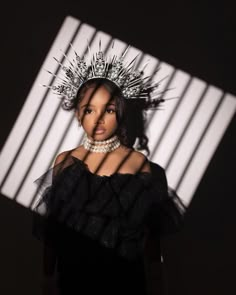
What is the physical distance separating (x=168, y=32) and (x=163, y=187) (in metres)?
0.66

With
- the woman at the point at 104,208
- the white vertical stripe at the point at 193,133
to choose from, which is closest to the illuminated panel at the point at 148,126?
the white vertical stripe at the point at 193,133

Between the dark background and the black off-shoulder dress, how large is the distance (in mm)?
202

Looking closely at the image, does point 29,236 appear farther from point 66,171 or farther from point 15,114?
point 15,114

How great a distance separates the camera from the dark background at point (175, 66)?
173 cm

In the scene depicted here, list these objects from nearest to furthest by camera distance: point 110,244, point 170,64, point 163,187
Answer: point 110,244
point 163,187
point 170,64

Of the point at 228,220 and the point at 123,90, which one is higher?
the point at 123,90

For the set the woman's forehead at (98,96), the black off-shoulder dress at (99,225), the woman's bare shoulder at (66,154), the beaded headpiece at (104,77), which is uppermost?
the beaded headpiece at (104,77)

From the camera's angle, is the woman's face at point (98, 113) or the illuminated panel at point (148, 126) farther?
the illuminated panel at point (148, 126)

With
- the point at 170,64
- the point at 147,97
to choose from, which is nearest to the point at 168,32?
the point at 170,64

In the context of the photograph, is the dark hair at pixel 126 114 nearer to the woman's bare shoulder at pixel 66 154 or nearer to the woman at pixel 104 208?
the woman at pixel 104 208

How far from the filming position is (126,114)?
1.66m

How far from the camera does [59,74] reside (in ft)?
5.77

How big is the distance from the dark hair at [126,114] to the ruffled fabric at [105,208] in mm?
170

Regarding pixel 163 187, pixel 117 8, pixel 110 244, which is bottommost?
pixel 110 244
